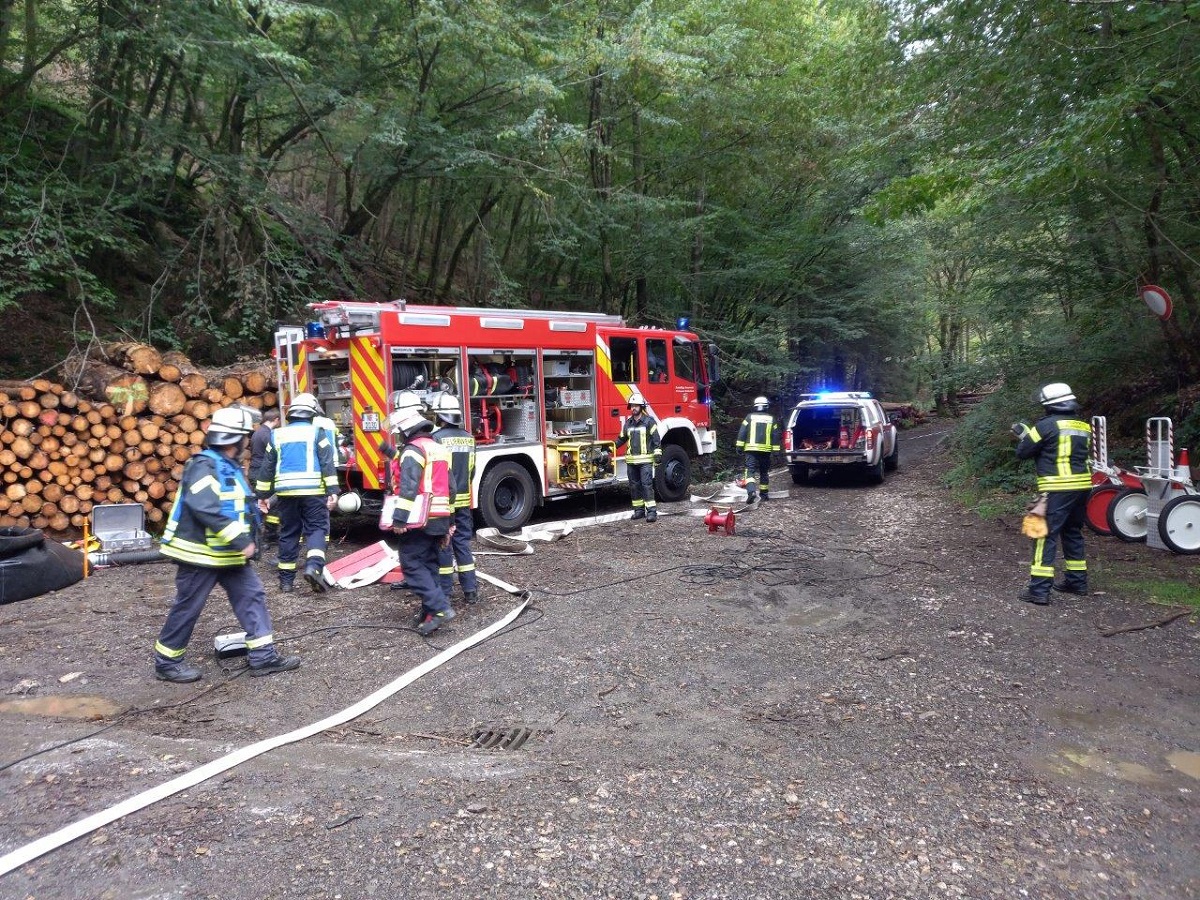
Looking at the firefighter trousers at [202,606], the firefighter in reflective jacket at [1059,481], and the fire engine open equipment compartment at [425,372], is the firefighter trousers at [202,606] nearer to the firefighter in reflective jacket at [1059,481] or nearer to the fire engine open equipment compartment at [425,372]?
the fire engine open equipment compartment at [425,372]

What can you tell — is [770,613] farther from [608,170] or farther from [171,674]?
[608,170]

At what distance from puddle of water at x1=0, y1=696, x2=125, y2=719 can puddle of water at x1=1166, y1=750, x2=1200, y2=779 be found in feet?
17.2

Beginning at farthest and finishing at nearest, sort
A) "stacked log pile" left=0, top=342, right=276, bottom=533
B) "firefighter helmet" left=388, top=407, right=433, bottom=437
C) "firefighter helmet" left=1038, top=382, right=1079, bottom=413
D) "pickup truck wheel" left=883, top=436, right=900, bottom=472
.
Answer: "pickup truck wheel" left=883, top=436, right=900, bottom=472 → "stacked log pile" left=0, top=342, right=276, bottom=533 → "firefighter helmet" left=1038, top=382, right=1079, bottom=413 → "firefighter helmet" left=388, top=407, right=433, bottom=437

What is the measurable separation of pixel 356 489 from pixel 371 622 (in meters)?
2.99

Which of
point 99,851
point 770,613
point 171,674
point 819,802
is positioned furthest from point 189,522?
point 770,613

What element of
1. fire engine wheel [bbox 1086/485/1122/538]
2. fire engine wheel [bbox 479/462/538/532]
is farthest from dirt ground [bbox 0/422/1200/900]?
fire engine wheel [bbox 479/462/538/532]

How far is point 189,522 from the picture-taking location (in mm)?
4637

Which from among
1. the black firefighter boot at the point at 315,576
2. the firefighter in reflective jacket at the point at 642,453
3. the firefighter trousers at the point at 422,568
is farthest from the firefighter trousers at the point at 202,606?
the firefighter in reflective jacket at the point at 642,453

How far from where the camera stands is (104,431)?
8453 millimetres

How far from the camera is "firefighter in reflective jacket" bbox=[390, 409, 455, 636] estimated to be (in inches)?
221

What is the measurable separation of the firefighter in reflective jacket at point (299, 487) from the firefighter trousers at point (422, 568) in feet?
4.81

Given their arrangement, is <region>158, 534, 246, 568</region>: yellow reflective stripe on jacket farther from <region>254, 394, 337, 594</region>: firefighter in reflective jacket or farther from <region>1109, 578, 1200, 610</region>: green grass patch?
<region>1109, 578, 1200, 610</region>: green grass patch

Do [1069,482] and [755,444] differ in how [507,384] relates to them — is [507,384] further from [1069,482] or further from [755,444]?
[1069,482]

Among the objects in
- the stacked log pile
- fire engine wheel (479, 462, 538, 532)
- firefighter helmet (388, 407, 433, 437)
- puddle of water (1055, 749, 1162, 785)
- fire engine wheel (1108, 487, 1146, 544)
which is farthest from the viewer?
fire engine wheel (479, 462, 538, 532)
